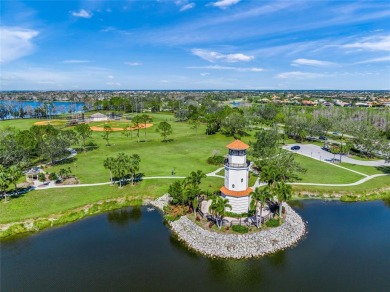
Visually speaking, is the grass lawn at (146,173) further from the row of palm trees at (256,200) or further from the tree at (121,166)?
the row of palm trees at (256,200)

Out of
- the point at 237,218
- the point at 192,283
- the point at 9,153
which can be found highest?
the point at 9,153

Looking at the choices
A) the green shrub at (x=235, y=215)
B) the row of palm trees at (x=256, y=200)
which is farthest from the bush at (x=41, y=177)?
the green shrub at (x=235, y=215)

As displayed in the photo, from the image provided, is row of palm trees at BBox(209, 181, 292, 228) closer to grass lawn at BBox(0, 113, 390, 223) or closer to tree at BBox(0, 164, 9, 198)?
grass lawn at BBox(0, 113, 390, 223)

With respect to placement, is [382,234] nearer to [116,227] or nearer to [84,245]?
[116,227]

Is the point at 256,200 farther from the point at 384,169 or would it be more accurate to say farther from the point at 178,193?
the point at 384,169

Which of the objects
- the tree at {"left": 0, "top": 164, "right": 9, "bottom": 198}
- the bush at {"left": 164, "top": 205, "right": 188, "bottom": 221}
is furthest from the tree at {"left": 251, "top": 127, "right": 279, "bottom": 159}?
the tree at {"left": 0, "top": 164, "right": 9, "bottom": 198}

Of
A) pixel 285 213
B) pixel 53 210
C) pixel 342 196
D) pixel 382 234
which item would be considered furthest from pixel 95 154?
pixel 382 234

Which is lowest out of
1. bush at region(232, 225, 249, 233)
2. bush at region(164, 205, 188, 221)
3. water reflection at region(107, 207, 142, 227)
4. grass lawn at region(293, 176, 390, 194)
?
water reflection at region(107, 207, 142, 227)
